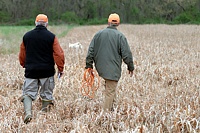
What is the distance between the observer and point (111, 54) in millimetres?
4836

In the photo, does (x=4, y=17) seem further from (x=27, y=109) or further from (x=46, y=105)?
Answer: (x=27, y=109)

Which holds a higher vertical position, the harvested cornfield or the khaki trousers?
the khaki trousers

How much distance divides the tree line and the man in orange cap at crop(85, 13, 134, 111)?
53.1 metres

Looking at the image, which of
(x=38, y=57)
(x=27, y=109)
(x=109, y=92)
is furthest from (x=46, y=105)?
(x=109, y=92)

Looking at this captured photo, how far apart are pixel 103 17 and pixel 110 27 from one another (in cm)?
6028

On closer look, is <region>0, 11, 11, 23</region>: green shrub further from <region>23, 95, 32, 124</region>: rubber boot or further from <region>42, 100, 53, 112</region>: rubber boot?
<region>23, 95, 32, 124</region>: rubber boot

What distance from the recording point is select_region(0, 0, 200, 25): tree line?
59.0 m

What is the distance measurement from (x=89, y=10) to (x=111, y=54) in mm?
60339

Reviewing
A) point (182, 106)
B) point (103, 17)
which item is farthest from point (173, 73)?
point (103, 17)

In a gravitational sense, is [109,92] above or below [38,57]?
below

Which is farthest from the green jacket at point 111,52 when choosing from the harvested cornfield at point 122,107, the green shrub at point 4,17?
the green shrub at point 4,17

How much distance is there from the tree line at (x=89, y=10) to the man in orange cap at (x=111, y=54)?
53.1m

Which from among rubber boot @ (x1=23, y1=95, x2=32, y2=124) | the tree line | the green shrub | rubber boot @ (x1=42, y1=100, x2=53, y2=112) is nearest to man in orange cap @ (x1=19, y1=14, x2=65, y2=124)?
rubber boot @ (x1=23, y1=95, x2=32, y2=124)

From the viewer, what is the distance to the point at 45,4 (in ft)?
214
